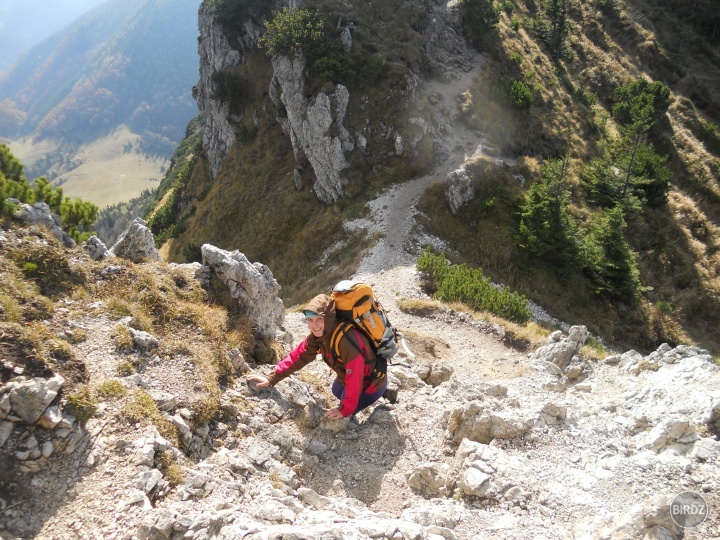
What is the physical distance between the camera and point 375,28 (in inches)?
1791

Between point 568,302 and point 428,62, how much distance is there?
98.4ft

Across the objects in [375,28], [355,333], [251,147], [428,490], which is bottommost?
[428,490]

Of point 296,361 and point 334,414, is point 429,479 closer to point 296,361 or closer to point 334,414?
point 334,414

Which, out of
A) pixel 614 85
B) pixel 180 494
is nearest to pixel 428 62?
pixel 614 85

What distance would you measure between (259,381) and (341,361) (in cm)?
230

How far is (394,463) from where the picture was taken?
909cm

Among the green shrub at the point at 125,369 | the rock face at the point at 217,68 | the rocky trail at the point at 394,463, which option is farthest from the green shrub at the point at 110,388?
the rock face at the point at 217,68

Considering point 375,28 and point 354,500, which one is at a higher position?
point 375,28

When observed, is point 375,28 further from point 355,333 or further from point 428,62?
point 355,333

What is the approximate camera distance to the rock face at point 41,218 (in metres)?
10.9

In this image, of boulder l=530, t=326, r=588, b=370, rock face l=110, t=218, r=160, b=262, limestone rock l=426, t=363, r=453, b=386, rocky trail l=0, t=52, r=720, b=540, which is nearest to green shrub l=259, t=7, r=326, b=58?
rock face l=110, t=218, r=160, b=262

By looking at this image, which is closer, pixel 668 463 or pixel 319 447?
pixel 668 463

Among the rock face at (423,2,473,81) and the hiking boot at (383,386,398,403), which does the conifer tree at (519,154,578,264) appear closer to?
the rock face at (423,2,473,81)

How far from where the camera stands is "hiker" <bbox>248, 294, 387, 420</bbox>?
847cm
